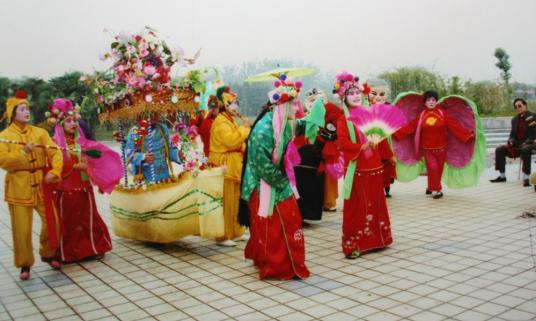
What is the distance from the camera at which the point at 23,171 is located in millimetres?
4797

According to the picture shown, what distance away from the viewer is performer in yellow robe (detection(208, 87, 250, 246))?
5785 mm

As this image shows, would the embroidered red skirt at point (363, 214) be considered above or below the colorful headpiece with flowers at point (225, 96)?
below

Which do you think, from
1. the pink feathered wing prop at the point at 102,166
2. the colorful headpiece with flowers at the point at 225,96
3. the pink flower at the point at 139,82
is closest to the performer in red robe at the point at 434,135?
the colorful headpiece with flowers at the point at 225,96

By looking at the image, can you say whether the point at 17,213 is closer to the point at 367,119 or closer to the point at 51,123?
the point at 51,123

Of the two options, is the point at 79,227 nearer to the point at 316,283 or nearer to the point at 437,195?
the point at 316,283

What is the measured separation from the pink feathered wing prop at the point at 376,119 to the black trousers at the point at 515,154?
4.66 metres

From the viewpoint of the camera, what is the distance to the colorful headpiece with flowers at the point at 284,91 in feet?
14.8

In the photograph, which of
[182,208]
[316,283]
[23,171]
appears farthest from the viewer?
[182,208]

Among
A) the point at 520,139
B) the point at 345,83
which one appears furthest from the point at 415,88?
the point at 345,83

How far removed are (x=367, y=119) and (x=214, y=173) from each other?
1.75 meters

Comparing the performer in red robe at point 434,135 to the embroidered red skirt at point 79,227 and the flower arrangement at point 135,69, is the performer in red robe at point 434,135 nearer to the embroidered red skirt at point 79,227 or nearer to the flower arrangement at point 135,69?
the flower arrangement at point 135,69

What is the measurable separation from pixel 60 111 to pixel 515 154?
7646mm

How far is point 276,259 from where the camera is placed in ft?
15.0

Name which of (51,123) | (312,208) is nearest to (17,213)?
(51,123)
